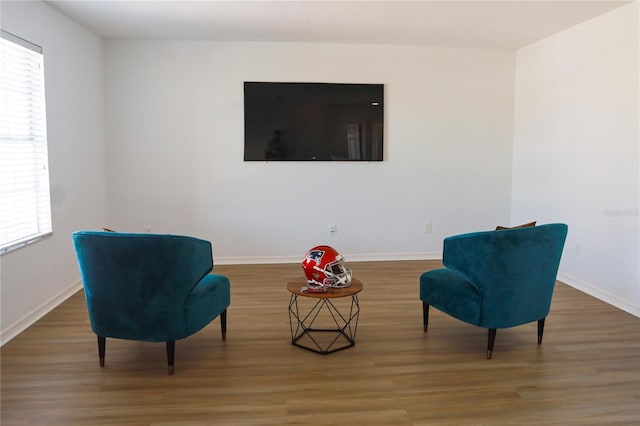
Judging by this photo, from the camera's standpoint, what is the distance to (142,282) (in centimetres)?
292

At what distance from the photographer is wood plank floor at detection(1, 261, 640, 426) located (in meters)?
2.65

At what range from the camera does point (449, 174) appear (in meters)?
6.29

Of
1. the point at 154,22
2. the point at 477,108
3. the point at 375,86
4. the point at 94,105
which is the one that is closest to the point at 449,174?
the point at 477,108

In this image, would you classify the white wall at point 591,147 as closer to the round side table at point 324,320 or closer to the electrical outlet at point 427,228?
the electrical outlet at point 427,228

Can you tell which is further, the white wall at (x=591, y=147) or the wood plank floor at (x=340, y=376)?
the white wall at (x=591, y=147)

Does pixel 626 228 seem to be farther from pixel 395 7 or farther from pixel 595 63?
pixel 395 7

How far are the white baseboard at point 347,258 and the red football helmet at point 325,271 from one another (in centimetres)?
271

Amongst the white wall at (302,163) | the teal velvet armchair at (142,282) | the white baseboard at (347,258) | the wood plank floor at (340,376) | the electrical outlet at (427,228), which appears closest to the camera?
the wood plank floor at (340,376)

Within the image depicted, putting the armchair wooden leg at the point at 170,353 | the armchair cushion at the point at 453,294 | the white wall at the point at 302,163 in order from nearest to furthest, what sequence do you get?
the armchair wooden leg at the point at 170,353 → the armchair cushion at the point at 453,294 → the white wall at the point at 302,163

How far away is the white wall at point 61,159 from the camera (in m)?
3.82

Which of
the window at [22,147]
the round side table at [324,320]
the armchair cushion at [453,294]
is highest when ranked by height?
the window at [22,147]

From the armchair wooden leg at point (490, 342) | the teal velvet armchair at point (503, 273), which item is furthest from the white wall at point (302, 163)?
the armchair wooden leg at point (490, 342)

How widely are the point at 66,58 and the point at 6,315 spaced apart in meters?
2.43

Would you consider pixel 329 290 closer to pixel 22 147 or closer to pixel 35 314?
pixel 35 314
